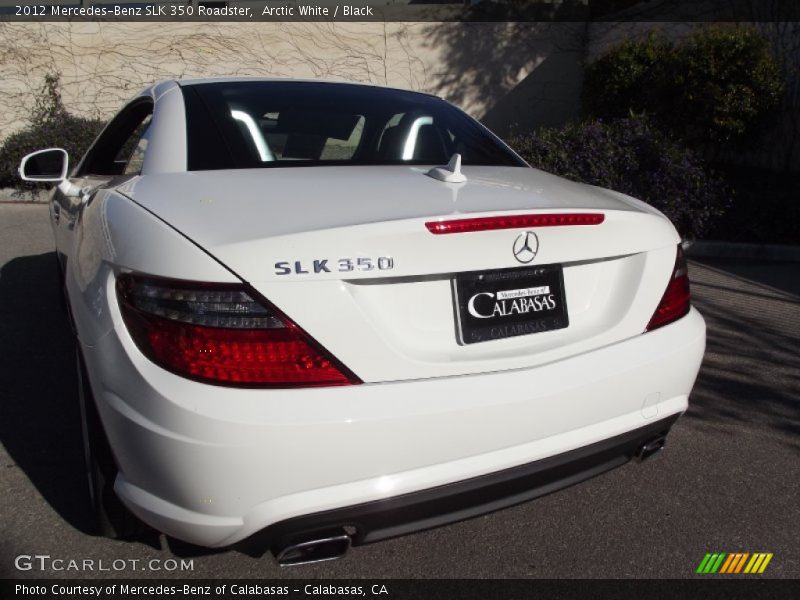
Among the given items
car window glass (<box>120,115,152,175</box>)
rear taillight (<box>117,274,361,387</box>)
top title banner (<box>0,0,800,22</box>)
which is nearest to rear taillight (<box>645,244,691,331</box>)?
rear taillight (<box>117,274,361,387</box>)

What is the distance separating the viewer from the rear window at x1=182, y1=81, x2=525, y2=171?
8.18 ft

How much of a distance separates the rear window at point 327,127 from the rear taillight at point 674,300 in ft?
2.96

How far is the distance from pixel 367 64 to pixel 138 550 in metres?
11.6

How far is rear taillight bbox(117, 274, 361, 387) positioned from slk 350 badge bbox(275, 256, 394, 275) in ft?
0.33

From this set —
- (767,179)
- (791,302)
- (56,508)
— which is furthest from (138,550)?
(767,179)

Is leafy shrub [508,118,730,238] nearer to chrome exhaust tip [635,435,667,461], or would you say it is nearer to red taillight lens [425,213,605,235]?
chrome exhaust tip [635,435,667,461]

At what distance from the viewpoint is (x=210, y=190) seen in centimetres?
204

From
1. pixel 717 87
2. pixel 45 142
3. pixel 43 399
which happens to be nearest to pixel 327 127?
pixel 43 399

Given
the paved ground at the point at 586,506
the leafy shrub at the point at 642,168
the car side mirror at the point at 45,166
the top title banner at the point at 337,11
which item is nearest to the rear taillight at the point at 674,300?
the paved ground at the point at 586,506

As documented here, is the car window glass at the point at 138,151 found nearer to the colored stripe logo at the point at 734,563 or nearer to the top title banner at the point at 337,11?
the colored stripe logo at the point at 734,563

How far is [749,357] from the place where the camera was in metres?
4.24

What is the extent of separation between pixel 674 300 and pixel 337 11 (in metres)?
11.9
